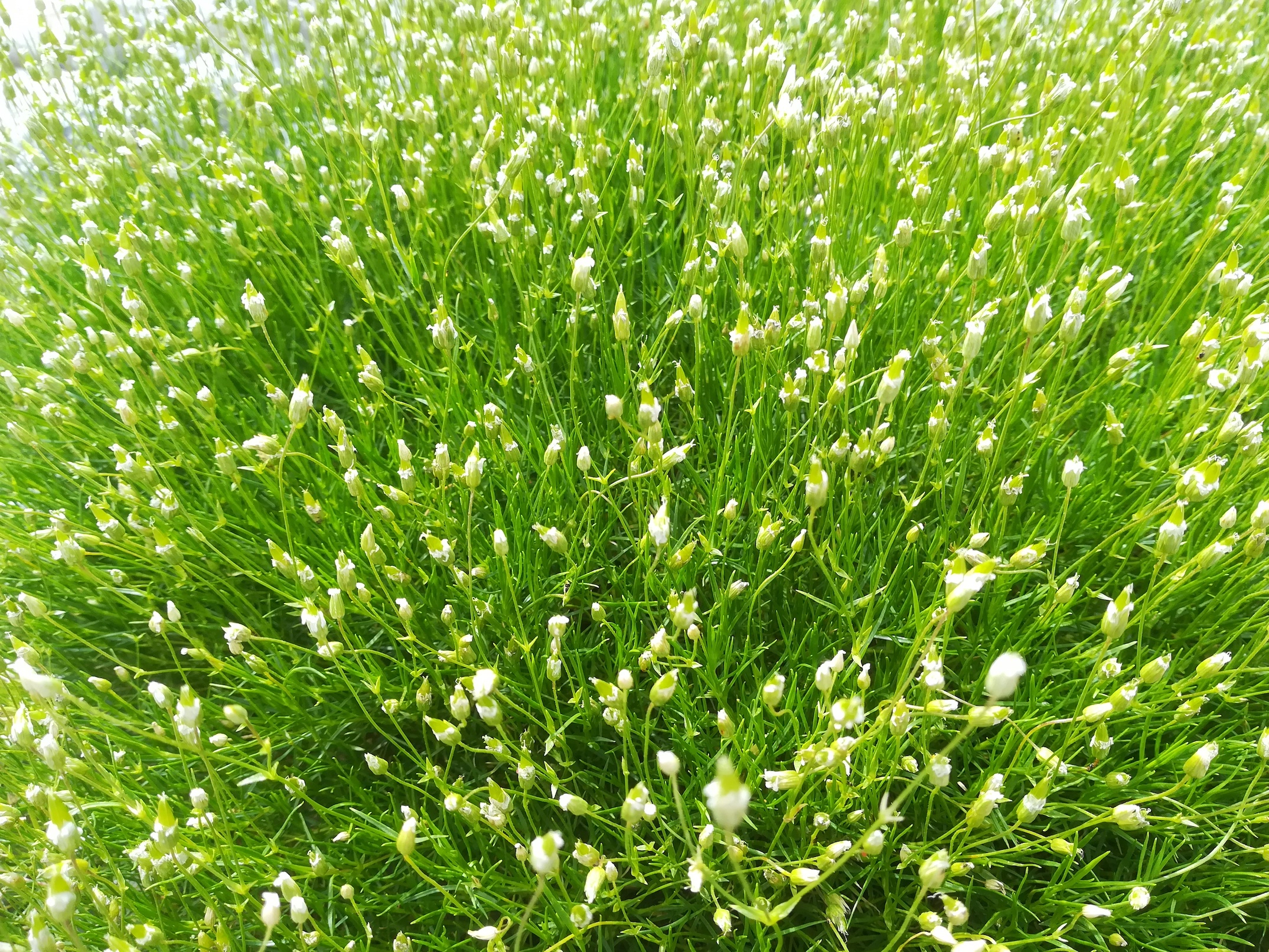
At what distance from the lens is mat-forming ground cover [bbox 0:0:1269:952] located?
1.41m

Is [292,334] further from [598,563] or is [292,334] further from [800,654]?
[800,654]

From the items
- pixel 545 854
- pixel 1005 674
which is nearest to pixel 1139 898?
pixel 1005 674

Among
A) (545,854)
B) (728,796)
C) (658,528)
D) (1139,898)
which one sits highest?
(728,796)

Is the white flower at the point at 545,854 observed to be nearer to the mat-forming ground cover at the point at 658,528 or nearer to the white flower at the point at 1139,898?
the mat-forming ground cover at the point at 658,528

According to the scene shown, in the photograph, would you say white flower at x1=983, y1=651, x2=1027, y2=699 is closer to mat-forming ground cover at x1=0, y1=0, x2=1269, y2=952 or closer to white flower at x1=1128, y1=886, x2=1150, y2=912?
mat-forming ground cover at x1=0, y1=0, x2=1269, y2=952

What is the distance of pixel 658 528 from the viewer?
1387 mm

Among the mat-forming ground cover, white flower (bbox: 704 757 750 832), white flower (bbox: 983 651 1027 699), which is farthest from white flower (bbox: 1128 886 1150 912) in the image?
white flower (bbox: 704 757 750 832)

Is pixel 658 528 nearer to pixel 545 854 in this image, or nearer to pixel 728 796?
pixel 545 854

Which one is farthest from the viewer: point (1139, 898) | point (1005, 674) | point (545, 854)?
point (1139, 898)

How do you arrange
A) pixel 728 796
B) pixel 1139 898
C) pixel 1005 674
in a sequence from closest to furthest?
pixel 728 796 → pixel 1005 674 → pixel 1139 898

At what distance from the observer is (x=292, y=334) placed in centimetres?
250

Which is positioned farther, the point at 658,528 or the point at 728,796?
the point at 658,528

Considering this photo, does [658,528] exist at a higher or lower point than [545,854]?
higher

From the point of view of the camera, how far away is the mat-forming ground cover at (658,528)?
1414 mm
